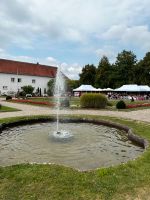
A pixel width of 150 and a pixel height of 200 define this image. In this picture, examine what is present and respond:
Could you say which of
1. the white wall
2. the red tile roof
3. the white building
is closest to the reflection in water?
the white building

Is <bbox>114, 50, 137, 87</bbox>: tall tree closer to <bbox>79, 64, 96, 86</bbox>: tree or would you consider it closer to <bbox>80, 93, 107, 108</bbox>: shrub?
<bbox>79, 64, 96, 86</bbox>: tree

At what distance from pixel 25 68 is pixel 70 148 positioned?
57710 mm

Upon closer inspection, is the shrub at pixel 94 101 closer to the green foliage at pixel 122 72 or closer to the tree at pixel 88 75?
the green foliage at pixel 122 72

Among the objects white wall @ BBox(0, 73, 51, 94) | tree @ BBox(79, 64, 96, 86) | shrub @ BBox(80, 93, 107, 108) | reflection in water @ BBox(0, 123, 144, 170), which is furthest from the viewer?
tree @ BBox(79, 64, 96, 86)

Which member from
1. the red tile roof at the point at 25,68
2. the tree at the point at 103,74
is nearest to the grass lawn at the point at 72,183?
the red tile roof at the point at 25,68

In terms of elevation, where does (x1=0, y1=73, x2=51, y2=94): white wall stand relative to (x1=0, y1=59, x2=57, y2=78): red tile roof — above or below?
below

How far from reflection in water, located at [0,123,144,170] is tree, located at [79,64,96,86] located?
6421 centimetres

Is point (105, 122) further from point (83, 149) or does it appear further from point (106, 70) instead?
point (106, 70)

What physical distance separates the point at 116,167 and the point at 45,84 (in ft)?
204

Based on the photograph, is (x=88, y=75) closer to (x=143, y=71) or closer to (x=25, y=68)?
(x=143, y=71)

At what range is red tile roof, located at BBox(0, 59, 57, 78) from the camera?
202 feet

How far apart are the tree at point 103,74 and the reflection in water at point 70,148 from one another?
57.6 metres

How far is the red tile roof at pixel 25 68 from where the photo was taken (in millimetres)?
61438

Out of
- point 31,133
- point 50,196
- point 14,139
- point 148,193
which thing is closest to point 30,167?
point 50,196
